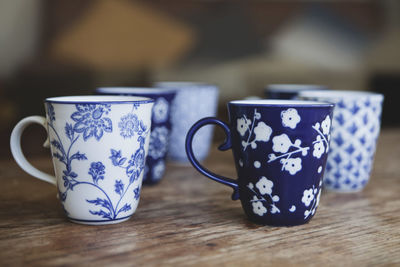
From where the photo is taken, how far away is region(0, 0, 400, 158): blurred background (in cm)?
224

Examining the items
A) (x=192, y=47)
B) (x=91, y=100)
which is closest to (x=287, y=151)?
(x=91, y=100)

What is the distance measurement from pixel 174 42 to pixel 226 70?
34 centimetres

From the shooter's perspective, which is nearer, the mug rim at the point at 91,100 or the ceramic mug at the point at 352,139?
the mug rim at the point at 91,100

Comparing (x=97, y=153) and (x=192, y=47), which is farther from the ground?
(x=192, y=47)

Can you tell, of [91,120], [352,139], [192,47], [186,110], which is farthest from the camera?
[192,47]

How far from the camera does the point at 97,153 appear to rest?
56cm

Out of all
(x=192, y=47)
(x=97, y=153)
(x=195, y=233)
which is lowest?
(x=195, y=233)

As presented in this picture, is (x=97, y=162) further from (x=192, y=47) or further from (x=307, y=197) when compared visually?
(x=192, y=47)

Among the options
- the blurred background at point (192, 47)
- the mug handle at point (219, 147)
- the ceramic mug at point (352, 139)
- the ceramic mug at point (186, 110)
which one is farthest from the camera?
the blurred background at point (192, 47)

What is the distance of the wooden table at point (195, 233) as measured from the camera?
0.48 m

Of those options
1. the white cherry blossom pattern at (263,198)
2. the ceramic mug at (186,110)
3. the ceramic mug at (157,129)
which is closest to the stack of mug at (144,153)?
the white cherry blossom pattern at (263,198)

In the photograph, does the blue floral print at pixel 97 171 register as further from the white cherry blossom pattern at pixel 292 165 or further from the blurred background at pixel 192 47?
the blurred background at pixel 192 47

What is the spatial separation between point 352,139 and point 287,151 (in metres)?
0.24

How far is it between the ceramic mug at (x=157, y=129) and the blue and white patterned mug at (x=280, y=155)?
20 centimetres
